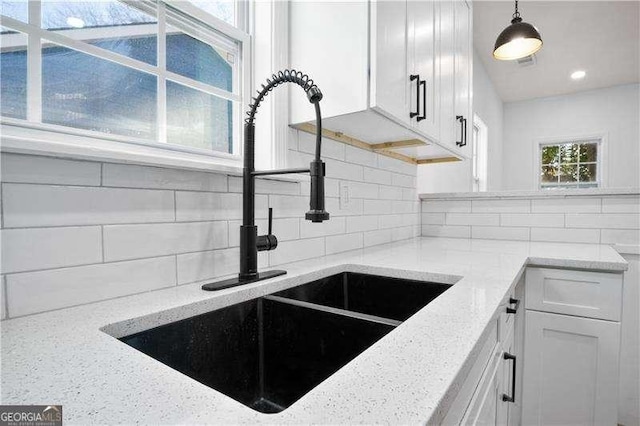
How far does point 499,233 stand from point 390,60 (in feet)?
4.82

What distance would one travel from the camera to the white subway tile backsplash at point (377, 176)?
65.6 inches

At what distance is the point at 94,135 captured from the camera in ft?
2.58

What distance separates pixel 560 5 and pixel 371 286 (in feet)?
10.8

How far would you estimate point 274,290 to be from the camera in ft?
3.01

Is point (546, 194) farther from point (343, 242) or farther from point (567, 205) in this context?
point (343, 242)

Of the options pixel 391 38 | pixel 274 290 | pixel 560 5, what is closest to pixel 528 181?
pixel 560 5

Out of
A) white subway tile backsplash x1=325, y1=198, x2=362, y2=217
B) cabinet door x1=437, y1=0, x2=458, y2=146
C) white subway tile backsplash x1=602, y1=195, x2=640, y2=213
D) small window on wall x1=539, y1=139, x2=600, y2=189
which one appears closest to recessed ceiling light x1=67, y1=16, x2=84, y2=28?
white subway tile backsplash x1=325, y1=198, x2=362, y2=217

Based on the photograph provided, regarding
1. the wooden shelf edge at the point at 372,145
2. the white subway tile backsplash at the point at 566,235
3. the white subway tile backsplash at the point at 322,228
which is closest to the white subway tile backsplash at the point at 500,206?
the white subway tile backsplash at the point at 566,235

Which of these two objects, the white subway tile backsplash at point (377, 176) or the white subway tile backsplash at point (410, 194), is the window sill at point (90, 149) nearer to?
the white subway tile backsplash at point (377, 176)

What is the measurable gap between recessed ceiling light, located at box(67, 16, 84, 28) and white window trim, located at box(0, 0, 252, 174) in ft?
0.20

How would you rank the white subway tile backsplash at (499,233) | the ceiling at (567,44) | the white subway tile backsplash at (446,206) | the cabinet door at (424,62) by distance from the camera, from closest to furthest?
the cabinet door at (424,62) → the white subway tile backsplash at (499,233) → the white subway tile backsplash at (446,206) → the ceiling at (567,44)

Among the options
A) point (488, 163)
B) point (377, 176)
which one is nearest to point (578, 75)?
point (488, 163)

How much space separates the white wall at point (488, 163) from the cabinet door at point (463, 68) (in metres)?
0.52

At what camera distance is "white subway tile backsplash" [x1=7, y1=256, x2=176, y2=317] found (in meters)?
0.62
